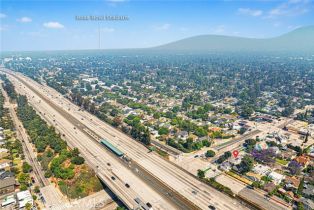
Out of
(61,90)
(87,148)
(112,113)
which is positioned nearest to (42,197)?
(87,148)

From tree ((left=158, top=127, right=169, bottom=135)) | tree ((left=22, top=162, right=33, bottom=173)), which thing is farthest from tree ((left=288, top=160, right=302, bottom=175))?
tree ((left=22, top=162, right=33, bottom=173))

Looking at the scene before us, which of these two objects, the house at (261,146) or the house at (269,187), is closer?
the house at (269,187)

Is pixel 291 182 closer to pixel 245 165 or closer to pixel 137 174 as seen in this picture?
pixel 245 165

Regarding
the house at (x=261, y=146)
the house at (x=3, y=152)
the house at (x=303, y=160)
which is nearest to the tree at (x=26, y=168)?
the house at (x=3, y=152)

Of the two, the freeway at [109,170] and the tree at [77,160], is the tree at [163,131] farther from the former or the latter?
the tree at [77,160]

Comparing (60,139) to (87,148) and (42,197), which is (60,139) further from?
(42,197)

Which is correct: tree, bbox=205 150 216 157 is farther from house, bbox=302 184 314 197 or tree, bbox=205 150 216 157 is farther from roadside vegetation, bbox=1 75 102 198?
roadside vegetation, bbox=1 75 102 198
